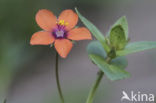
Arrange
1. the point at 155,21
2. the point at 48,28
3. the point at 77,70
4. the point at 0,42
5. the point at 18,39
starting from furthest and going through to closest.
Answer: the point at 155,21 < the point at 77,70 < the point at 18,39 < the point at 0,42 < the point at 48,28

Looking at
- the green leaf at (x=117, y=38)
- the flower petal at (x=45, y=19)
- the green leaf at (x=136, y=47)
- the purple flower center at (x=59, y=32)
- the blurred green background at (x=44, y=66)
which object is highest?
the flower petal at (x=45, y=19)

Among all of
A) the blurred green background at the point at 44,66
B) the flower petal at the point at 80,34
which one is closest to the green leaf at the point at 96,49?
the flower petal at the point at 80,34

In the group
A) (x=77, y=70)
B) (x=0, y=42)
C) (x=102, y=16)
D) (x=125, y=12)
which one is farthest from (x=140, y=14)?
(x=0, y=42)

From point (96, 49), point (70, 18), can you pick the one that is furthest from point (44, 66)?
point (70, 18)

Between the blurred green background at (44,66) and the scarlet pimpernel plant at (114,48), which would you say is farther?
the blurred green background at (44,66)

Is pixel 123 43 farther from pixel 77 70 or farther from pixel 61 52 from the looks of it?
pixel 77 70

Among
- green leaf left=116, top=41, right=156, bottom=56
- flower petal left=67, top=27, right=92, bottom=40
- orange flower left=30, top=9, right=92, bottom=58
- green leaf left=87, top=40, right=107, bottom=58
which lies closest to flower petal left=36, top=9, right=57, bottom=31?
orange flower left=30, top=9, right=92, bottom=58

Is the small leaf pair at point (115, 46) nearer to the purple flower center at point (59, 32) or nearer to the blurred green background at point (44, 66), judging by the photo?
the purple flower center at point (59, 32)

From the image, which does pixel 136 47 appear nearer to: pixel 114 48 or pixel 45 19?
pixel 114 48

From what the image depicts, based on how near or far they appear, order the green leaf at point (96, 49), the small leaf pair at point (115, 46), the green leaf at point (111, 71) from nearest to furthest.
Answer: the green leaf at point (111, 71)
the small leaf pair at point (115, 46)
the green leaf at point (96, 49)
